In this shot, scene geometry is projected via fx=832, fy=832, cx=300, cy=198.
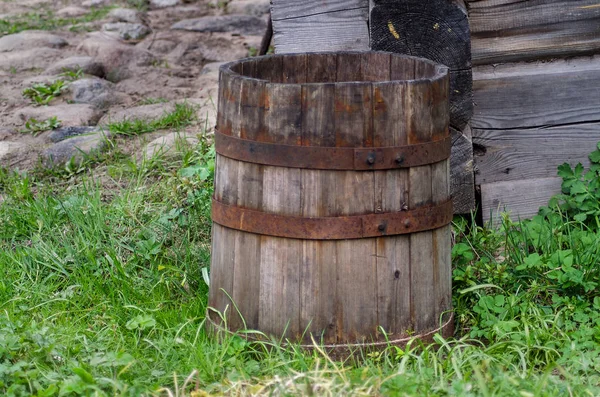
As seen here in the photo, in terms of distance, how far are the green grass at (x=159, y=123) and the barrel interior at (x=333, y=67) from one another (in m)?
1.75

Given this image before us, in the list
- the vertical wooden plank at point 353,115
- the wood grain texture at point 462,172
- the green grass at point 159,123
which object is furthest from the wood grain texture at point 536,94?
the green grass at point 159,123

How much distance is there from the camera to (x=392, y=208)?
2.91 metres

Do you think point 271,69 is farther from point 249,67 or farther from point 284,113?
point 284,113

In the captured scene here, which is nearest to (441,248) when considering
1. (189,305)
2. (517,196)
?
(189,305)

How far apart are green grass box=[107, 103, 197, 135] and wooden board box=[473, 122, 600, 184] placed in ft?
6.08

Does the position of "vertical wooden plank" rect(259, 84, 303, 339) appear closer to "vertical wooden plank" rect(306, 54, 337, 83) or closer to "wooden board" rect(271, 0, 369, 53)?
"vertical wooden plank" rect(306, 54, 337, 83)

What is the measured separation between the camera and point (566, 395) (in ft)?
8.77

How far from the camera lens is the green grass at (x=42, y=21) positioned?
277 inches

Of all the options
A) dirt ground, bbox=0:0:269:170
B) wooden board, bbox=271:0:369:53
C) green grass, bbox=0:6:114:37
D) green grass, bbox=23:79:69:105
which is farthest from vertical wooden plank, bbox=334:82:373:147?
green grass, bbox=0:6:114:37

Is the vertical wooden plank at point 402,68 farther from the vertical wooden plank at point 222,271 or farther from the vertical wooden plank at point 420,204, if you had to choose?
the vertical wooden plank at point 222,271

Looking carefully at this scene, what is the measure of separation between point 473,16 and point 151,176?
6.23ft

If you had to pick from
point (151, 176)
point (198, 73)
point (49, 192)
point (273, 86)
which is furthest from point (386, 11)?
point (198, 73)

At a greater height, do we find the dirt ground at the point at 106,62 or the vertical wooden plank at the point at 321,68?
the vertical wooden plank at the point at 321,68

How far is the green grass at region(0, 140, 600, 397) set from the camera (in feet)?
9.05
